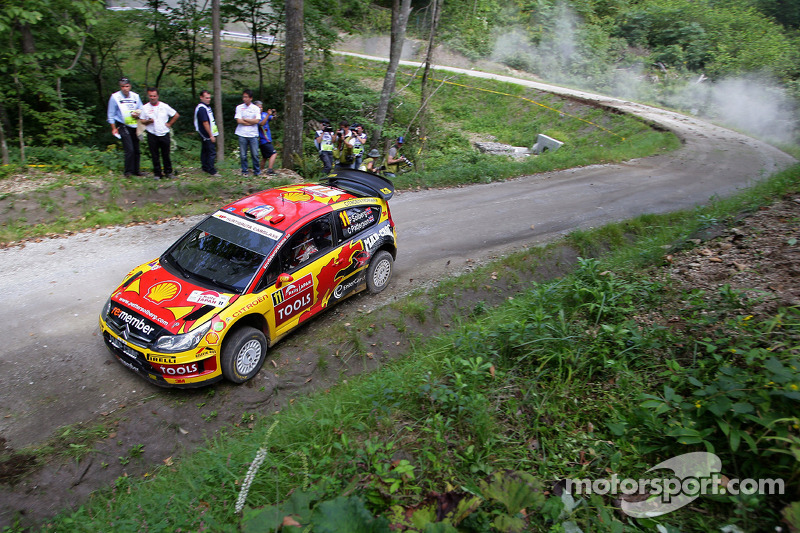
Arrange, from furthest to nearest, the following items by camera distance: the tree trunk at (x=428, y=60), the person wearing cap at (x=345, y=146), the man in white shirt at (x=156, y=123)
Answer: the tree trunk at (x=428, y=60) → the person wearing cap at (x=345, y=146) → the man in white shirt at (x=156, y=123)

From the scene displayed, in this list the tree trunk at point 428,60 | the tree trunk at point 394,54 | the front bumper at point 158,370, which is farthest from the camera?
the tree trunk at point 428,60

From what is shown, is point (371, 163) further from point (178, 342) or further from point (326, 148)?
point (178, 342)

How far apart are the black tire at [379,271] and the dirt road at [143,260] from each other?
250mm

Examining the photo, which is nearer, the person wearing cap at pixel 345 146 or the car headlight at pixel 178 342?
the car headlight at pixel 178 342

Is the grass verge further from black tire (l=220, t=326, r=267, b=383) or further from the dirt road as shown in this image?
black tire (l=220, t=326, r=267, b=383)

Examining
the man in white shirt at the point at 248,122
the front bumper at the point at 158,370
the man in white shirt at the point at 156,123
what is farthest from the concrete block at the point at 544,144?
the front bumper at the point at 158,370

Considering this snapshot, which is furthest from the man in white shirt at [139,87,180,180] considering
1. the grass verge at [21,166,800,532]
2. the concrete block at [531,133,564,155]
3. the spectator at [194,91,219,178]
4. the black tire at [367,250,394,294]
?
the concrete block at [531,133,564,155]

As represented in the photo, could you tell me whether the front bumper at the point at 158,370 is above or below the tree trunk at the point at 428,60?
below

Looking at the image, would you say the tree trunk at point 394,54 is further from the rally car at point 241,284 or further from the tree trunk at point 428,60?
the rally car at point 241,284

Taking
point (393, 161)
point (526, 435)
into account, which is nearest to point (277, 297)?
point (526, 435)

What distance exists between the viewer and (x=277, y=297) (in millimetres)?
6312

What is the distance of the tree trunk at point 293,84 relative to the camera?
12.7 metres

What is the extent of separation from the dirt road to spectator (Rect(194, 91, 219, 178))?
103 inches

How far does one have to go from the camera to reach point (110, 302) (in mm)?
6031
